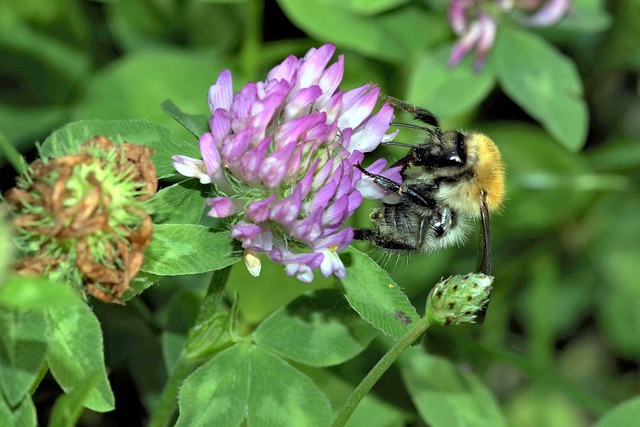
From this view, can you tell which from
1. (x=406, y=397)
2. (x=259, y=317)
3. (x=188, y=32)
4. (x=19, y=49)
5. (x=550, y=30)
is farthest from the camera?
(x=550, y=30)

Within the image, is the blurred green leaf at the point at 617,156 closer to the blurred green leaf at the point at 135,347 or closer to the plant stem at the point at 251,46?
the plant stem at the point at 251,46

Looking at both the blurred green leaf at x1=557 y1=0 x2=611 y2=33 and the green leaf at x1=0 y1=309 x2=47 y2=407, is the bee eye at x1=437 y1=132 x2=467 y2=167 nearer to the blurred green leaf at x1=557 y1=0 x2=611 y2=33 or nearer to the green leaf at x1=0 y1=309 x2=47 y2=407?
the green leaf at x1=0 y1=309 x2=47 y2=407

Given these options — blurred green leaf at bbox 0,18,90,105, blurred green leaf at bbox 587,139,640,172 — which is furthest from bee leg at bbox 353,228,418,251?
blurred green leaf at bbox 587,139,640,172

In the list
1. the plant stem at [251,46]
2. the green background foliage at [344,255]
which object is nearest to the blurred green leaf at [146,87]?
the green background foliage at [344,255]

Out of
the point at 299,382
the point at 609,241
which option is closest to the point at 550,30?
the point at 609,241

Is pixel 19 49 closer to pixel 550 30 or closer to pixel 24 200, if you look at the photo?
pixel 24 200

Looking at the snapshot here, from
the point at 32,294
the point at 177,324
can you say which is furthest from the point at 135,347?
the point at 32,294
